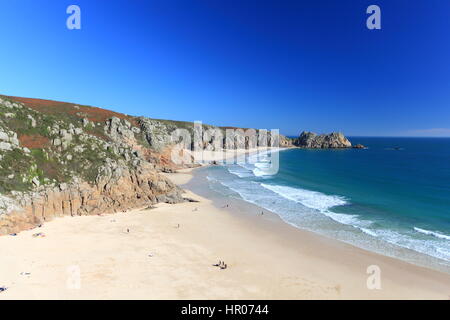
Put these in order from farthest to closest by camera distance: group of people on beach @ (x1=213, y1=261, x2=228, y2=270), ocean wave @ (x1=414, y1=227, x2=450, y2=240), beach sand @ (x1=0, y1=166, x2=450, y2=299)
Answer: ocean wave @ (x1=414, y1=227, x2=450, y2=240)
group of people on beach @ (x1=213, y1=261, x2=228, y2=270)
beach sand @ (x1=0, y1=166, x2=450, y2=299)

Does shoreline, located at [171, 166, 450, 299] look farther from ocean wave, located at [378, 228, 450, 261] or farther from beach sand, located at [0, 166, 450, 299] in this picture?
ocean wave, located at [378, 228, 450, 261]

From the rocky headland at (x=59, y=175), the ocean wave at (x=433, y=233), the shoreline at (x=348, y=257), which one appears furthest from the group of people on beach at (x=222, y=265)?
the ocean wave at (x=433, y=233)

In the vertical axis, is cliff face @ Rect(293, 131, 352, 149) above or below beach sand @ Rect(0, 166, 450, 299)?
above

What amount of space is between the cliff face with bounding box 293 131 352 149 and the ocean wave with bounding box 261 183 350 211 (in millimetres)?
116821

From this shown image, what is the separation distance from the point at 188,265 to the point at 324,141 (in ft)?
489

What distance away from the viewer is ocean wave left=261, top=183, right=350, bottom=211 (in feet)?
110

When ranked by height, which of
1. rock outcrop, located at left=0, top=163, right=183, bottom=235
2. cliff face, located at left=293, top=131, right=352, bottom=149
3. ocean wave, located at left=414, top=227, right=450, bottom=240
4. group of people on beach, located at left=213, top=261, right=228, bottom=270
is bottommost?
group of people on beach, located at left=213, top=261, right=228, bottom=270

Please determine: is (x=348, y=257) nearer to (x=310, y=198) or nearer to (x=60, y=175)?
(x=310, y=198)

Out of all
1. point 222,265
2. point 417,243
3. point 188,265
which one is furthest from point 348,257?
point 188,265

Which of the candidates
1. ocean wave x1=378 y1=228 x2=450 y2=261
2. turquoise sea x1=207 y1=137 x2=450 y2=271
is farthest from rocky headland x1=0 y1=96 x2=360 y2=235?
ocean wave x1=378 y1=228 x2=450 y2=261

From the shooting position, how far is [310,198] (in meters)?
36.9
